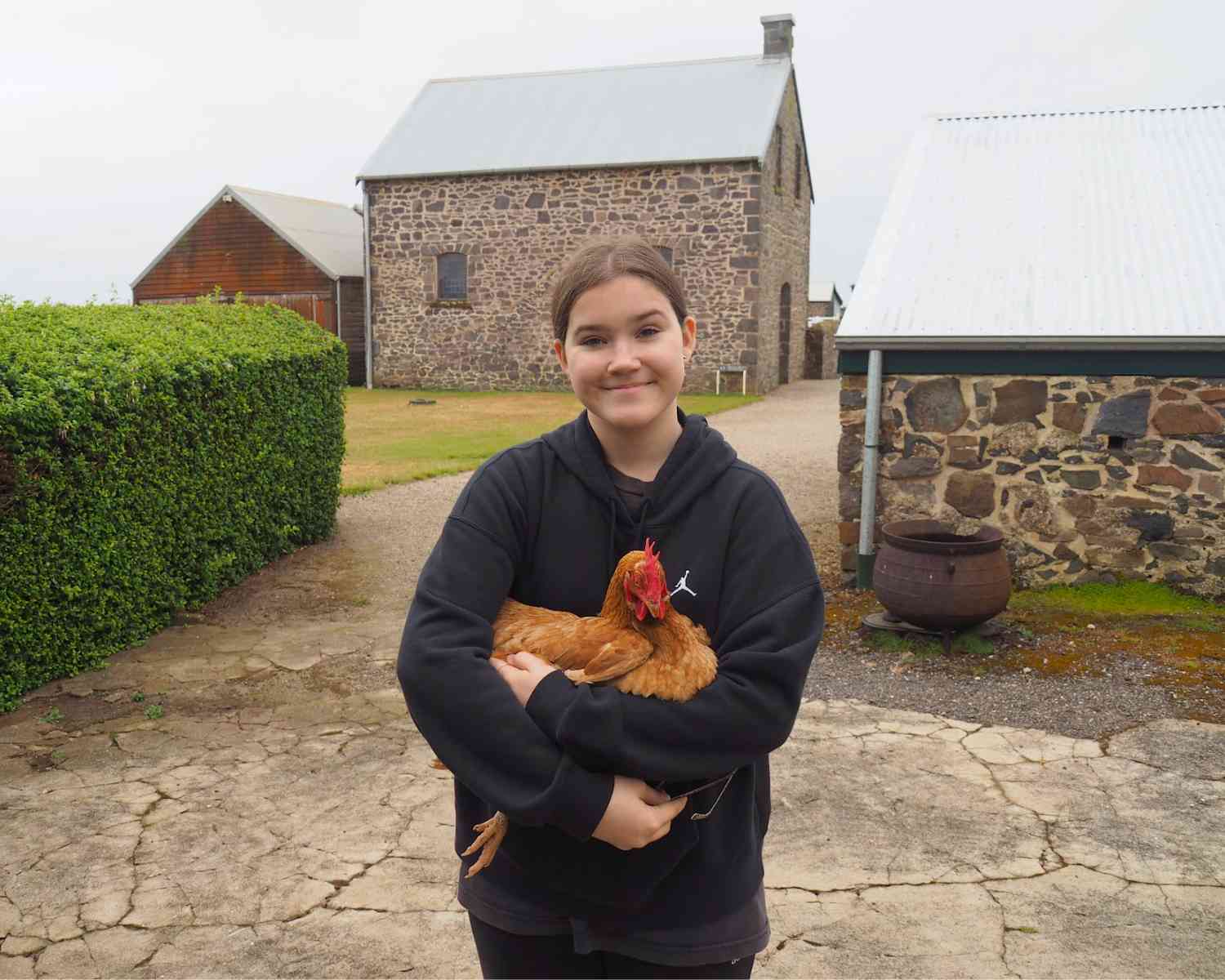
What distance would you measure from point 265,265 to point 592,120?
9.08 metres

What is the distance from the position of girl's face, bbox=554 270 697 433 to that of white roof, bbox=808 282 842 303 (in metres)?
39.3

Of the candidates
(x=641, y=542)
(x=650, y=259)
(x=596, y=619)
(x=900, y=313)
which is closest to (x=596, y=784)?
(x=596, y=619)

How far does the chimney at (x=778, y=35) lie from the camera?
77.0 feet

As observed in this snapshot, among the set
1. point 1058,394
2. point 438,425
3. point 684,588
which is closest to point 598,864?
point 684,588

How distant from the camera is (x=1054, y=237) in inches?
330

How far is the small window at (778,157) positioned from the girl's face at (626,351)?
21854 millimetres

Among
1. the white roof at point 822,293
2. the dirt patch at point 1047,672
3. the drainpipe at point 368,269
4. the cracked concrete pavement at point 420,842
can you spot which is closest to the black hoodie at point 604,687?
the cracked concrete pavement at point 420,842

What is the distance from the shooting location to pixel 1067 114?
10297 mm

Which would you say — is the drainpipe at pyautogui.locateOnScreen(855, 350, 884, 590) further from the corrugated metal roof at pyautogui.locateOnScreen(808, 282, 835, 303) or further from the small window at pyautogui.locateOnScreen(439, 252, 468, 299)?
the corrugated metal roof at pyautogui.locateOnScreen(808, 282, 835, 303)

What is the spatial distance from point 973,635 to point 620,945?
17.5 feet

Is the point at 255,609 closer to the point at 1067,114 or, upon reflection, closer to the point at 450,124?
the point at 1067,114

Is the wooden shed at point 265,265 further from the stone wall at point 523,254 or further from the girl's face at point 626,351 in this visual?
the girl's face at point 626,351

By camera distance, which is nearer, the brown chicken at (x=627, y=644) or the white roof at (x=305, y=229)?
the brown chicken at (x=627, y=644)

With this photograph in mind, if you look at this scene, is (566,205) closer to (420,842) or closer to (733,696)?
(420,842)
